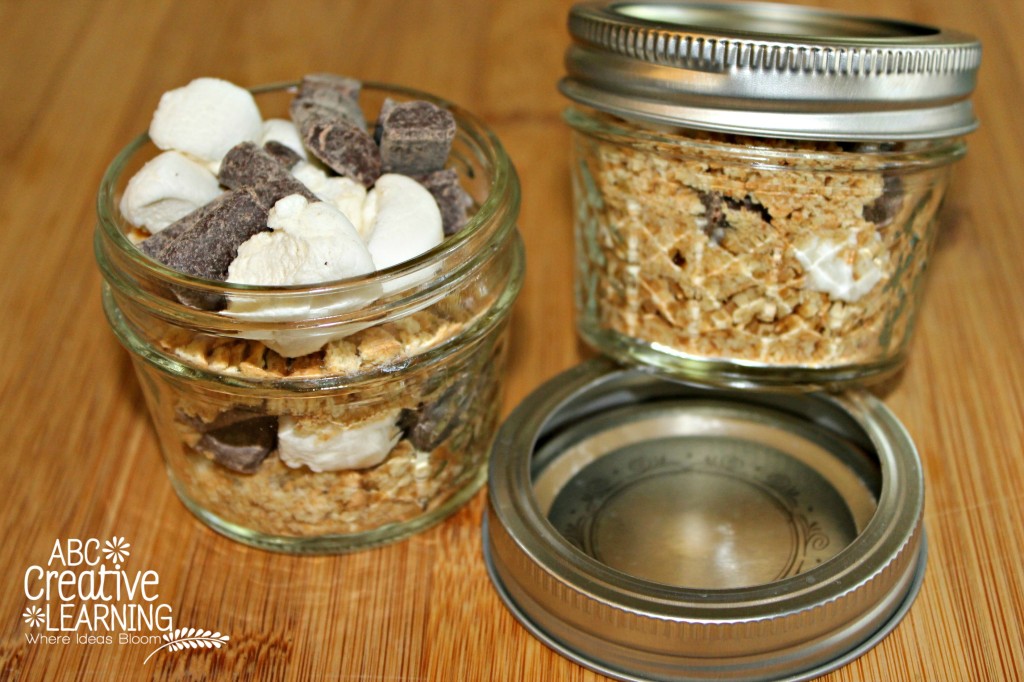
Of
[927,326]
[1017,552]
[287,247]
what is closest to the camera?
[287,247]

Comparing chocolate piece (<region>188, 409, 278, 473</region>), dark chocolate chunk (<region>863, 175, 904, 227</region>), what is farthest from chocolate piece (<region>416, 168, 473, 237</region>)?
dark chocolate chunk (<region>863, 175, 904, 227</region>)

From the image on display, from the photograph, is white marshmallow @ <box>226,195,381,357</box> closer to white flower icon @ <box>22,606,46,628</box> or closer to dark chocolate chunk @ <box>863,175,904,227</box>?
white flower icon @ <box>22,606,46,628</box>

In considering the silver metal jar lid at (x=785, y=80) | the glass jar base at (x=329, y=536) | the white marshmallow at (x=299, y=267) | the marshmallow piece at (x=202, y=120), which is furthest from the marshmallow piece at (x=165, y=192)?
the silver metal jar lid at (x=785, y=80)

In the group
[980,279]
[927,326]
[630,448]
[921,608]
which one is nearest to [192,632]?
[630,448]

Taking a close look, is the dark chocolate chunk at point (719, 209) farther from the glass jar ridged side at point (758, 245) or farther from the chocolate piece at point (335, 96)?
the chocolate piece at point (335, 96)

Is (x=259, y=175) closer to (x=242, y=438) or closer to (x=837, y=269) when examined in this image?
(x=242, y=438)

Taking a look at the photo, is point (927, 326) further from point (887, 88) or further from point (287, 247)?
point (287, 247)
